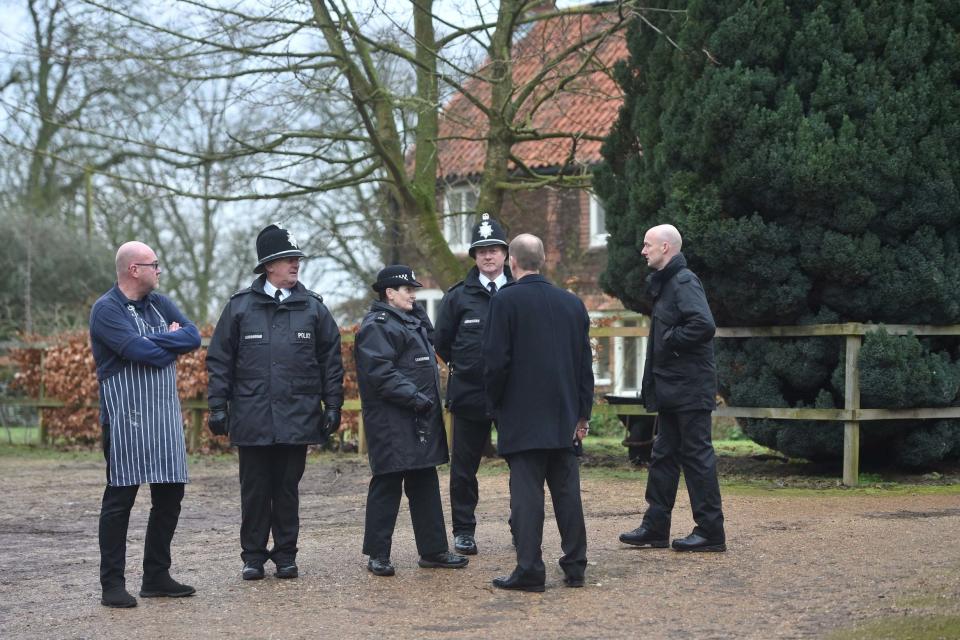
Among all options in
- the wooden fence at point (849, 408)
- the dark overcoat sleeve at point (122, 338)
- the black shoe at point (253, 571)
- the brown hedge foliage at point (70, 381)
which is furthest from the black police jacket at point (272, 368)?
Result: the brown hedge foliage at point (70, 381)

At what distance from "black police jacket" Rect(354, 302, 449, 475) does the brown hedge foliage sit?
9.25 m

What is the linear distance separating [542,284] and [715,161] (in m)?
4.71

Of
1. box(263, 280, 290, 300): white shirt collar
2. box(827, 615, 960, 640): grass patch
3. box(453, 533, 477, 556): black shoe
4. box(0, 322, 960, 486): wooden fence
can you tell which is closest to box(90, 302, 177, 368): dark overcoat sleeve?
box(263, 280, 290, 300): white shirt collar

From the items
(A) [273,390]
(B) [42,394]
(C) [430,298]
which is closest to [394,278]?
(A) [273,390]

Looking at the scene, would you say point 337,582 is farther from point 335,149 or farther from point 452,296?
point 335,149

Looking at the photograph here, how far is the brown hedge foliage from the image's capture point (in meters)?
17.0

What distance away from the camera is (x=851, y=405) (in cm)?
1101

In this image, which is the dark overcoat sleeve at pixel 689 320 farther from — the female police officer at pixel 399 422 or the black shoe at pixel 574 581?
the black shoe at pixel 574 581

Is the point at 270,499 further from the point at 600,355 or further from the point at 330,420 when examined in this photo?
the point at 600,355

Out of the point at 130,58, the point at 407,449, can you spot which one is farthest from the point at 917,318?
the point at 130,58

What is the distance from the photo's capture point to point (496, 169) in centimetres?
1488

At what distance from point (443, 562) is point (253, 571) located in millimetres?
1094

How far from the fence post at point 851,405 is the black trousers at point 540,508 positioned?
465cm

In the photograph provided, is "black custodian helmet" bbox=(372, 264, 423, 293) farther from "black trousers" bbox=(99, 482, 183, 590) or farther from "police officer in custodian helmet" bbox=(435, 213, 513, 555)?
"black trousers" bbox=(99, 482, 183, 590)
